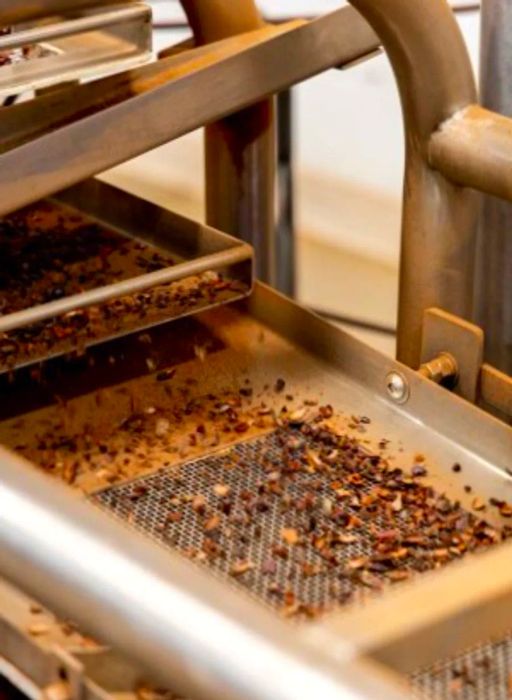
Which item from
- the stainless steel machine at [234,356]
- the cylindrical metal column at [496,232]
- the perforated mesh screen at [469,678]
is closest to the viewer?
the perforated mesh screen at [469,678]

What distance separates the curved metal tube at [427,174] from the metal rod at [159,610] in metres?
0.65

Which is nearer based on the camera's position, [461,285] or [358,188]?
[461,285]

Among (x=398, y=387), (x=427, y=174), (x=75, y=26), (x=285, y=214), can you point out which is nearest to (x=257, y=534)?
(x=398, y=387)

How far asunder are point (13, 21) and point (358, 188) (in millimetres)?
2599

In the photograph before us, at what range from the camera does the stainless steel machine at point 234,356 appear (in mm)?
1072

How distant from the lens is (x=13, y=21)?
120 cm

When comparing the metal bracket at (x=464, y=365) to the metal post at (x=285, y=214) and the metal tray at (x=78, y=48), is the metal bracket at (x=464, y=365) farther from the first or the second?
the metal post at (x=285, y=214)

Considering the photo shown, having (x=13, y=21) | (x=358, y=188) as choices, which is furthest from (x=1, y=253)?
(x=358, y=188)

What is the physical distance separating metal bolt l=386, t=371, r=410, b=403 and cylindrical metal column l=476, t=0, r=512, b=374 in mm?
219

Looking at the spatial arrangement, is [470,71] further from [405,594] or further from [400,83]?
[405,594]

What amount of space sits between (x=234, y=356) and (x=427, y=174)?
240 millimetres

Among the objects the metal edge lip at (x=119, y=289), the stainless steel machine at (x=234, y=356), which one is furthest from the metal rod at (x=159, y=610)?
the metal edge lip at (x=119, y=289)

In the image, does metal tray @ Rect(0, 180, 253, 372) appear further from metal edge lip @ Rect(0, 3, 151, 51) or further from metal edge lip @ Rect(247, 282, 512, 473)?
metal edge lip @ Rect(0, 3, 151, 51)

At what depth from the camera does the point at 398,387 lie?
1.24 m
